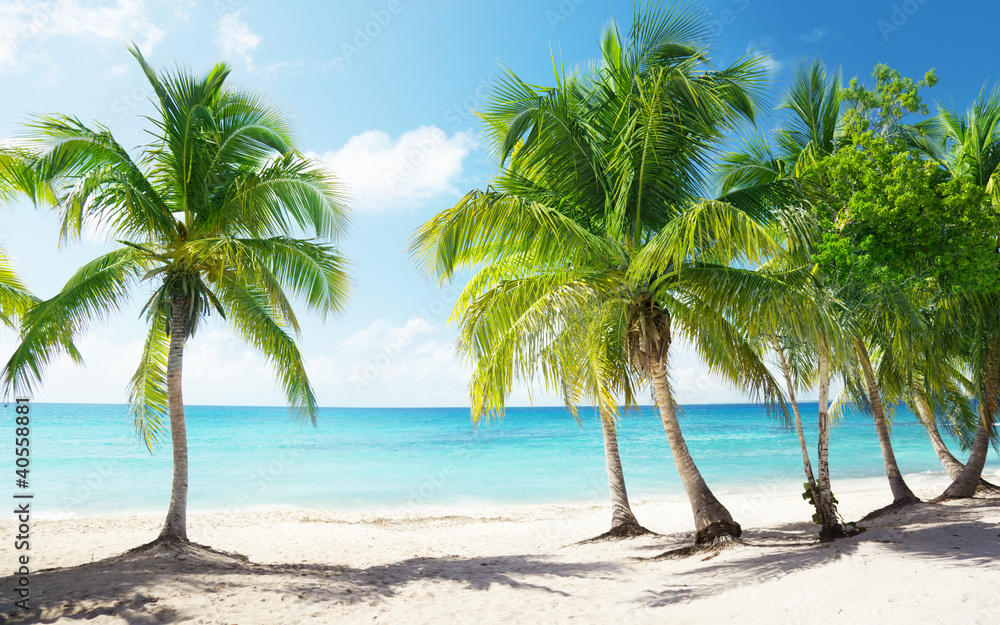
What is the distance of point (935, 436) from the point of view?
10.8 meters

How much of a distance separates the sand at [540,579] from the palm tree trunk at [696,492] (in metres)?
0.38

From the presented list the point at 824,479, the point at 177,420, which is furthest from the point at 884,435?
the point at 177,420

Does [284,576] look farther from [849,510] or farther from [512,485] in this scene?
[512,485]

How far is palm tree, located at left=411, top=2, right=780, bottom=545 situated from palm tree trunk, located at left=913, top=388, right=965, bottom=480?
19.5 feet

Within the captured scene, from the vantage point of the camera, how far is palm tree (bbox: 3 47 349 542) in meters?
6.57

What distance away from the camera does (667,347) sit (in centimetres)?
750

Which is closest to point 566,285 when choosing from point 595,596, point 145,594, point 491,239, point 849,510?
point 491,239

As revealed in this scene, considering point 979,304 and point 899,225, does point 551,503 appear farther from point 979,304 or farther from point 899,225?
point 899,225

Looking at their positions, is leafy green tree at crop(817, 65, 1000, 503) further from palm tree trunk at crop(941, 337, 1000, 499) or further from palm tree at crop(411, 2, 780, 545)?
palm tree trunk at crop(941, 337, 1000, 499)

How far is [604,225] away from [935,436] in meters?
8.79

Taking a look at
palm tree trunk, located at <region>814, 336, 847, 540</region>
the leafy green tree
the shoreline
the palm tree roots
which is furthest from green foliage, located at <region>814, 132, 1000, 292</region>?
the shoreline

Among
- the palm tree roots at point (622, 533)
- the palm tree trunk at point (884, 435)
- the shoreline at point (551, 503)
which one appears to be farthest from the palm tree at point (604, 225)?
the shoreline at point (551, 503)

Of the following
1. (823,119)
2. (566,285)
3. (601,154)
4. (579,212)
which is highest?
(823,119)

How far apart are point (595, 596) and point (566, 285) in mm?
3326
